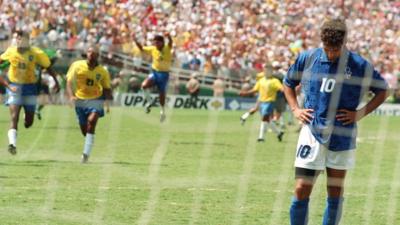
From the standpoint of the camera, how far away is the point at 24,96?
660 inches

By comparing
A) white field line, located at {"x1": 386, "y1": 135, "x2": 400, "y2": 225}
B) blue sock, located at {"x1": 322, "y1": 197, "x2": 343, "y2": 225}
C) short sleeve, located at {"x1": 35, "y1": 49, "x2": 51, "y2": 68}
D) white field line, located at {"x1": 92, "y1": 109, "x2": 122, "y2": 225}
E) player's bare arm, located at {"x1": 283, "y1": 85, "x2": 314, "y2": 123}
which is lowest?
white field line, located at {"x1": 92, "y1": 109, "x2": 122, "y2": 225}

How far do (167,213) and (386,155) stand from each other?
9984 mm

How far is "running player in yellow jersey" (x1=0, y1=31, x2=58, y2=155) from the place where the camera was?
1670 cm

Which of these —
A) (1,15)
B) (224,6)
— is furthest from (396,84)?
(1,15)

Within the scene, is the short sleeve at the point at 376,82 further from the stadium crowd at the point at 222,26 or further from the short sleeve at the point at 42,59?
the stadium crowd at the point at 222,26

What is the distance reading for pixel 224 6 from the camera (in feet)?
132

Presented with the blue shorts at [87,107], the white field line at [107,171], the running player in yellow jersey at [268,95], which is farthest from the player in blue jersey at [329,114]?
the running player in yellow jersey at [268,95]

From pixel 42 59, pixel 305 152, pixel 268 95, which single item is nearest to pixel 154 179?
pixel 42 59

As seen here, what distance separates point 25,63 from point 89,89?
1.28 m

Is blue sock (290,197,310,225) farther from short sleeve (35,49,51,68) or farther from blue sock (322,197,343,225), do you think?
short sleeve (35,49,51,68)

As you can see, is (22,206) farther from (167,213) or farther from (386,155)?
(386,155)

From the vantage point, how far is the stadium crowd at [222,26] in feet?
116

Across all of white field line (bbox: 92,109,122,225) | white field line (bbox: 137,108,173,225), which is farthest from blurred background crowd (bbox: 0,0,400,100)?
white field line (bbox: 137,108,173,225)

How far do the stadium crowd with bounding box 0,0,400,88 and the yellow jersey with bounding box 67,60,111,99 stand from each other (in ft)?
58.6
